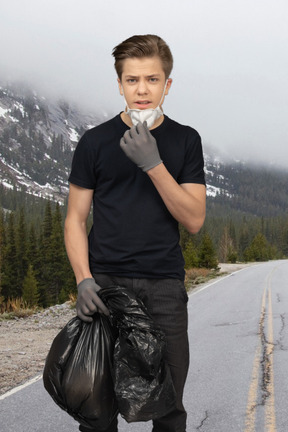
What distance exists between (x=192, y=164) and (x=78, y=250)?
29.7 inches

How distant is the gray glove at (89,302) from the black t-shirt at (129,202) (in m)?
0.13

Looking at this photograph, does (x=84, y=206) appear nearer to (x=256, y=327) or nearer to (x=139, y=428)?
(x=139, y=428)

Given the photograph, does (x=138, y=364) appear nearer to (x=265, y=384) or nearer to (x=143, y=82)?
(x=143, y=82)

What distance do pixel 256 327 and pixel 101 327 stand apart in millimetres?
8827

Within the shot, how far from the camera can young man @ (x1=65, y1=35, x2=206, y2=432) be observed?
2.48 metres

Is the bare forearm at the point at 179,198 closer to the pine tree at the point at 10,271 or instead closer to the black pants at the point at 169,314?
the black pants at the point at 169,314

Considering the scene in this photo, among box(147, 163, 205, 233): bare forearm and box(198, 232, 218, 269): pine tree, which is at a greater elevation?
box(147, 163, 205, 233): bare forearm

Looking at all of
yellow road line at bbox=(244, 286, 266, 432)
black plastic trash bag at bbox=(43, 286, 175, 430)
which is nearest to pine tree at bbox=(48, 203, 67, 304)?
yellow road line at bbox=(244, 286, 266, 432)

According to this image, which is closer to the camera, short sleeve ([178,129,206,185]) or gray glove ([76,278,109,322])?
gray glove ([76,278,109,322])

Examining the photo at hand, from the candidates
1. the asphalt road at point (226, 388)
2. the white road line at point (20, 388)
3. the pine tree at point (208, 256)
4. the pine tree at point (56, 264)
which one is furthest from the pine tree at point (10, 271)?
the white road line at point (20, 388)

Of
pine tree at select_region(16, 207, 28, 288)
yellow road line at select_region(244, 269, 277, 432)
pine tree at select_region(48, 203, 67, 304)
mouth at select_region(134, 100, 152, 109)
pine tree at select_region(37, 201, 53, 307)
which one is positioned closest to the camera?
mouth at select_region(134, 100, 152, 109)

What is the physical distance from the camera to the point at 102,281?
2.58 m

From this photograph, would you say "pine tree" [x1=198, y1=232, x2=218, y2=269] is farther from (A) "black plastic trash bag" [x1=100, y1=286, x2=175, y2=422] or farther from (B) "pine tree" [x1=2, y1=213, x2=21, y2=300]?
(B) "pine tree" [x1=2, y1=213, x2=21, y2=300]

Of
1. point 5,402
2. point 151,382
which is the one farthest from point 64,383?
point 5,402
